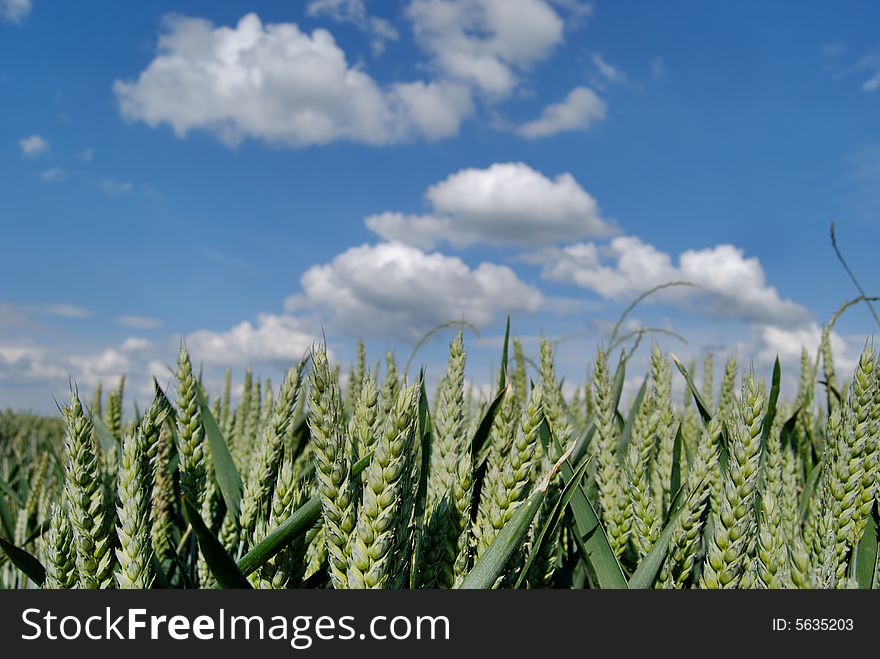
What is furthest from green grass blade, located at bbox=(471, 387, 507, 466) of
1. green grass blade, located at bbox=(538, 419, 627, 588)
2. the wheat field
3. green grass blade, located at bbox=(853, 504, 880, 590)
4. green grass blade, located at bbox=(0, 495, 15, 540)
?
green grass blade, located at bbox=(0, 495, 15, 540)

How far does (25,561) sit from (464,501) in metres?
0.75

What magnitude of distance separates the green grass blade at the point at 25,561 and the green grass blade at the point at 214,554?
40cm

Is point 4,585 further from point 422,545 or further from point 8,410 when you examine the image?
point 8,410

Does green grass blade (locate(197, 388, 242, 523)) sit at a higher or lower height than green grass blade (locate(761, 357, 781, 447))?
lower

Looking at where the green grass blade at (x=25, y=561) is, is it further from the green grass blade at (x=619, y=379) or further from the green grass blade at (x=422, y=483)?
the green grass blade at (x=619, y=379)

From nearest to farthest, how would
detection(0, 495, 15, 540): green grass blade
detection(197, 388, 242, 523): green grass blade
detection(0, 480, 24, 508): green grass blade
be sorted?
detection(197, 388, 242, 523): green grass blade < detection(0, 495, 15, 540): green grass blade < detection(0, 480, 24, 508): green grass blade

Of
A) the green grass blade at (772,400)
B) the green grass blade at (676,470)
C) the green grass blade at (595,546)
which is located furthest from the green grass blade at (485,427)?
the green grass blade at (772,400)

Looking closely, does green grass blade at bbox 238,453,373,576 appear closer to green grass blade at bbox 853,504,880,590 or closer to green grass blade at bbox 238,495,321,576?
green grass blade at bbox 238,495,321,576

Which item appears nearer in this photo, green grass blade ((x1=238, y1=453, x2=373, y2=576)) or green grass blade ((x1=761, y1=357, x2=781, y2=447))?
green grass blade ((x1=238, y1=453, x2=373, y2=576))

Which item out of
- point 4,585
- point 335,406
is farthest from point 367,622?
point 4,585

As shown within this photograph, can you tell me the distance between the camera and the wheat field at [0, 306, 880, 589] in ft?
2.82

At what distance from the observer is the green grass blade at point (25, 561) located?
42.1 inches

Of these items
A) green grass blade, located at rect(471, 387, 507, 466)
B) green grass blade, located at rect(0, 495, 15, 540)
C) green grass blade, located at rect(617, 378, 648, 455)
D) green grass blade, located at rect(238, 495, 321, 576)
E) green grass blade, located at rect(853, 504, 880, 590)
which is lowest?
green grass blade, located at rect(853, 504, 880, 590)

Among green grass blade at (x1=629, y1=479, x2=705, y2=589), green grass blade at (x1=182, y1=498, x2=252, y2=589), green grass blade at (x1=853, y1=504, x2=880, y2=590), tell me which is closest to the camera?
green grass blade at (x1=182, y1=498, x2=252, y2=589)
